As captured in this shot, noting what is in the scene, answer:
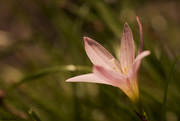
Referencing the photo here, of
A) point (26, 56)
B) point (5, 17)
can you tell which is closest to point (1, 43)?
point (26, 56)

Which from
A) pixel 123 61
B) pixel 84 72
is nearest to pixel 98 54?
pixel 123 61

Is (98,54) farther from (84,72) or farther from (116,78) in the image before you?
(84,72)

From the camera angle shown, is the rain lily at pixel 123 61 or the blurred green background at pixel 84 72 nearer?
the rain lily at pixel 123 61

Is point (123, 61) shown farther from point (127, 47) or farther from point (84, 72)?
point (84, 72)

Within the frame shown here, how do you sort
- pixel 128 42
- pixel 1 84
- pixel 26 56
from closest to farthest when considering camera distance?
pixel 128 42 < pixel 1 84 < pixel 26 56

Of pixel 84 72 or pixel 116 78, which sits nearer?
pixel 116 78

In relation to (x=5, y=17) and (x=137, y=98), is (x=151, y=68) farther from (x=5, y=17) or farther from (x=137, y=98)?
(x=5, y=17)
